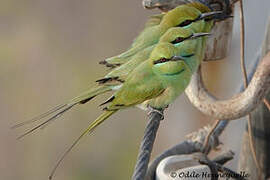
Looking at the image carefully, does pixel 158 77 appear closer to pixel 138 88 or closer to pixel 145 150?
pixel 138 88

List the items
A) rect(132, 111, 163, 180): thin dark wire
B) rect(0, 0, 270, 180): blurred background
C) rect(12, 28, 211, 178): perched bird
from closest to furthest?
rect(132, 111, 163, 180): thin dark wire → rect(12, 28, 211, 178): perched bird → rect(0, 0, 270, 180): blurred background

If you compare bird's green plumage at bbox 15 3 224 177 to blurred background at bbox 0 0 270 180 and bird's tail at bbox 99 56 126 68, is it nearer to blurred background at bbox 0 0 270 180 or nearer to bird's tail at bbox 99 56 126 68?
bird's tail at bbox 99 56 126 68

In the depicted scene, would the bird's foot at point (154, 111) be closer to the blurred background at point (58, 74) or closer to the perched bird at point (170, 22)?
the perched bird at point (170, 22)

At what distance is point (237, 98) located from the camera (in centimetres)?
76

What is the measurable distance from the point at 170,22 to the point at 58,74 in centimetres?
112

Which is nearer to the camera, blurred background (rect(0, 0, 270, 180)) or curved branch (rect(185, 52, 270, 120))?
curved branch (rect(185, 52, 270, 120))

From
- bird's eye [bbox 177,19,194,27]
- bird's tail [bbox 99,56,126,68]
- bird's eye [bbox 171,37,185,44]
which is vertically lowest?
bird's tail [bbox 99,56,126,68]

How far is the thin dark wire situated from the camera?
1.75 feet

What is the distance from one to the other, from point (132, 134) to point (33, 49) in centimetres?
52

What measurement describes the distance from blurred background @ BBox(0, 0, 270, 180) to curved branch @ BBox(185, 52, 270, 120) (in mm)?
881

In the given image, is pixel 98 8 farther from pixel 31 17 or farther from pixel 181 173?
pixel 181 173

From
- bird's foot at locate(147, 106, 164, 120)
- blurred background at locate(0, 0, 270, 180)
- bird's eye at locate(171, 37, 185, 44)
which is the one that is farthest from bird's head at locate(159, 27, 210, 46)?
blurred background at locate(0, 0, 270, 180)

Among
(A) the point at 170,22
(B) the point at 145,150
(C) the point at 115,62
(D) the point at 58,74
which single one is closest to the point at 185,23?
(A) the point at 170,22

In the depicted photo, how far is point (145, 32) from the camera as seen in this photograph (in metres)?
0.76
